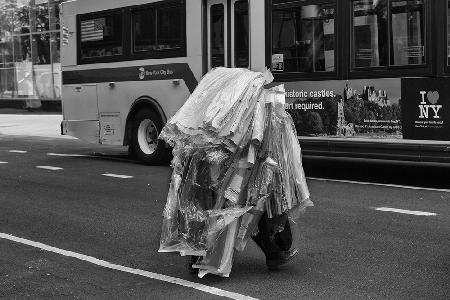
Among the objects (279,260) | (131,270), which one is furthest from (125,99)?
(279,260)

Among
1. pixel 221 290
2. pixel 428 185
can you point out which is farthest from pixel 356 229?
pixel 428 185

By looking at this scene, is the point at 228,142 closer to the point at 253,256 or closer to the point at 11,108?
the point at 253,256

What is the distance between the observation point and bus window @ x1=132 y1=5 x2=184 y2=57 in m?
13.1

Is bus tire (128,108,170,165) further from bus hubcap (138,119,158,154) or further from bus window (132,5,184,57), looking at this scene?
bus window (132,5,184,57)

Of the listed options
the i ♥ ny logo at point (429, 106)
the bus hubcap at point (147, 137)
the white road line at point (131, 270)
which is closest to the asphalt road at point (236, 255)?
the white road line at point (131, 270)

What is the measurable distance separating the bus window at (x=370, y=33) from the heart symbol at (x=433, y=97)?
0.83 m

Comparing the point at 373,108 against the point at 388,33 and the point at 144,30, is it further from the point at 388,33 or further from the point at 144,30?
the point at 144,30

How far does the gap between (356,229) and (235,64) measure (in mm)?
5182

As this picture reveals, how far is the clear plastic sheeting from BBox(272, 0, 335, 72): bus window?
5426 millimetres

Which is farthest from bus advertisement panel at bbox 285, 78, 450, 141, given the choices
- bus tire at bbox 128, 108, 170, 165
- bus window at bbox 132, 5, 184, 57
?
bus tire at bbox 128, 108, 170, 165

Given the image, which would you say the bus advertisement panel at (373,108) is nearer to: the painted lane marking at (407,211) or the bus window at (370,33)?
the bus window at (370,33)

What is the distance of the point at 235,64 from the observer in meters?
12.1

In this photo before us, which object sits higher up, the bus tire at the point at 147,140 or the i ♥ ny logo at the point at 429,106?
the i ♥ ny logo at the point at 429,106

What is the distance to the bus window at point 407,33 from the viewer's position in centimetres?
1001
